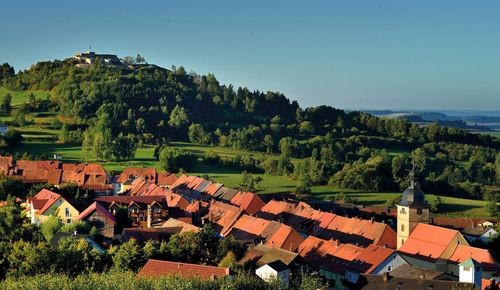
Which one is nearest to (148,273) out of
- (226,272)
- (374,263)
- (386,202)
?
(226,272)

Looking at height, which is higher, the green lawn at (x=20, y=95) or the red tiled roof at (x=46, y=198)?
the green lawn at (x=20, y=95)

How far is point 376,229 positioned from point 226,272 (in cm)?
2217

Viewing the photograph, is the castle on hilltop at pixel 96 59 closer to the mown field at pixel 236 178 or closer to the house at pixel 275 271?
the mown field at pixel 236 178

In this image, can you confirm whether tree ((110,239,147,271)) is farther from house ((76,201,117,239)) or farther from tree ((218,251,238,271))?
house ((76,201,117,239))

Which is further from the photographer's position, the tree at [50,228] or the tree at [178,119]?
the tree at [178,119]

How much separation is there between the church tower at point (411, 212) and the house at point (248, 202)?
1486 cm

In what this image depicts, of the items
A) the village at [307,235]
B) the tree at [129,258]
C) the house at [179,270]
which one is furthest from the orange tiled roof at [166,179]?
the house at [179,270]

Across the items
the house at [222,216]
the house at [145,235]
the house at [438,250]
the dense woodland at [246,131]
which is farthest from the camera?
the dense woodland at [246,131]

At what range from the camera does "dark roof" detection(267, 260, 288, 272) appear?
36.2 meters

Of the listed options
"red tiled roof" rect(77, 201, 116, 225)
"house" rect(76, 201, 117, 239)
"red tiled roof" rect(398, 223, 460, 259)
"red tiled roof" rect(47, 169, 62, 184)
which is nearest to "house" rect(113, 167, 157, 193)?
→ "red tiled roof" rect(47, 169, 62, 184)

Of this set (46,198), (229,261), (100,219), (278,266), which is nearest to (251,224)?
(100,219)

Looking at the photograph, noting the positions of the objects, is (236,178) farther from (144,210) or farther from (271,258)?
(271,258)

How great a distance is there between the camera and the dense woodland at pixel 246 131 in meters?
94.2

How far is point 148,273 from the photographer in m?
34.4
